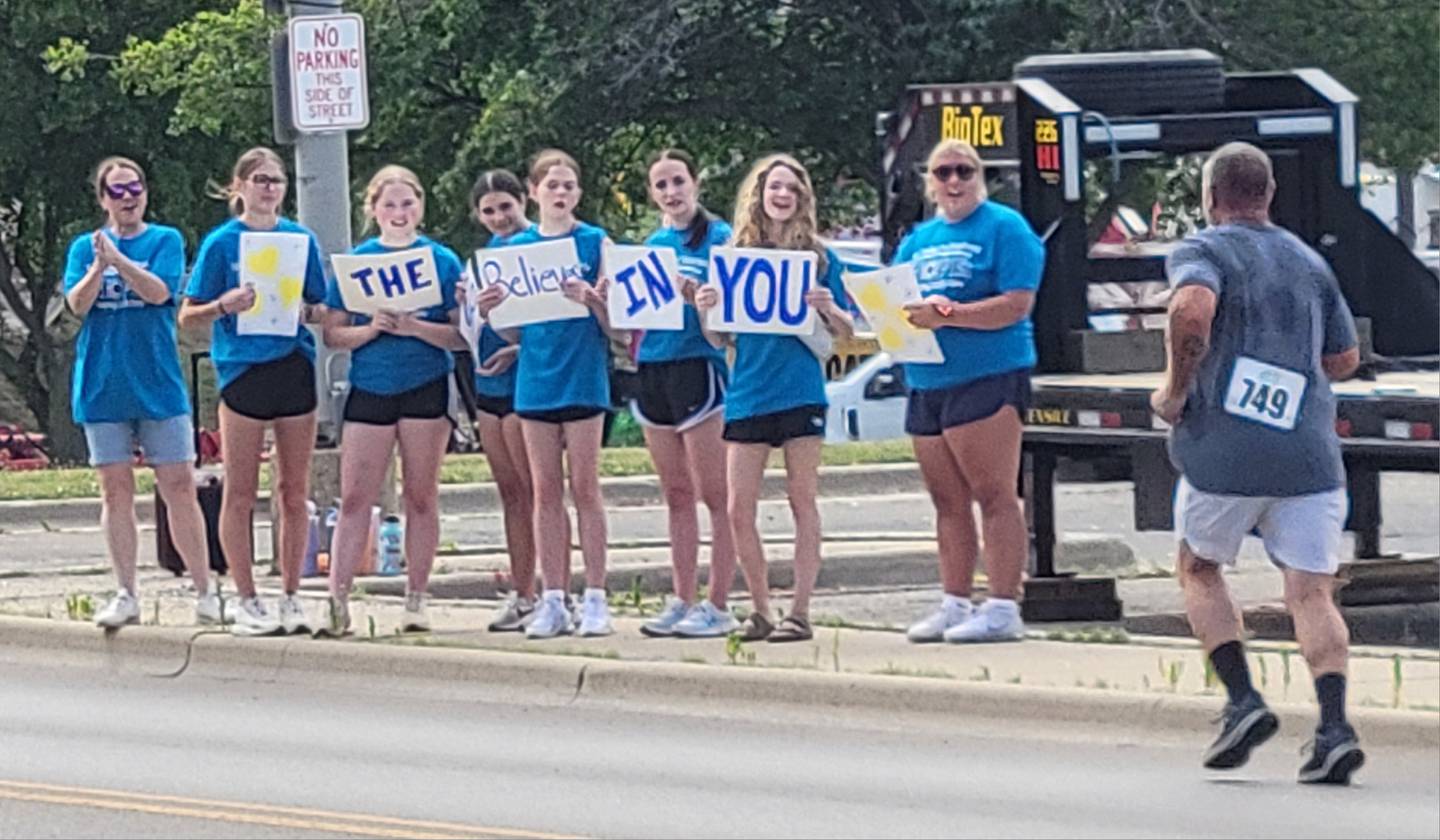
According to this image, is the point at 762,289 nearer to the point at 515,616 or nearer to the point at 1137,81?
the point at 515,616

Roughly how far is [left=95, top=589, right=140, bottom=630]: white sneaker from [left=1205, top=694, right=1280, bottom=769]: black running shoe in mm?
5157

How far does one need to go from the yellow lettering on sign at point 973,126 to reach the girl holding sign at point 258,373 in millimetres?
3620

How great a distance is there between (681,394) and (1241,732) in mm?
3400

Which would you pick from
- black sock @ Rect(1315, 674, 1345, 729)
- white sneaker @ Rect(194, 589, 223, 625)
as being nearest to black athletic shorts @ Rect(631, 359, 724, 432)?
white sneaker @ Rect(194, 589, 223, 625)

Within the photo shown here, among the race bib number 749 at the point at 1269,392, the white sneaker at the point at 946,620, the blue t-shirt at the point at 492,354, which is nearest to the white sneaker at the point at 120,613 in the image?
the blue t-shirt at the point at 492,354

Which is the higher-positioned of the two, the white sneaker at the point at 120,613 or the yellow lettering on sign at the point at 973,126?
A: the yellow lettering on sign at the point at 973,126

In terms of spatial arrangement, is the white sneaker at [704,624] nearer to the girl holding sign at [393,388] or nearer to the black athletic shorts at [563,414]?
the black athletic shorts at [563,414]

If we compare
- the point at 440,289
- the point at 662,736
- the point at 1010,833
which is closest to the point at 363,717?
the point at 662,736

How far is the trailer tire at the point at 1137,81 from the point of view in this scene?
46.8 ft

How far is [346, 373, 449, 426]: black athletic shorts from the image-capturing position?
11875 mm

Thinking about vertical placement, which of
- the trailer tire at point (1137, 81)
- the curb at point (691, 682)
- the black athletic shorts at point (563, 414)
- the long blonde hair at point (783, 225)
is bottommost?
the curb at point (691, 682)

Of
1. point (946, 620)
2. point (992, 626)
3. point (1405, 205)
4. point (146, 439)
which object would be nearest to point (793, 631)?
point (946, 620)

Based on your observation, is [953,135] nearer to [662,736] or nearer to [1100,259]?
[1100,259]

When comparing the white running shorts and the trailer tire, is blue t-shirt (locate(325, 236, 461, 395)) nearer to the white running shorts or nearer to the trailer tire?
the trailer tire
